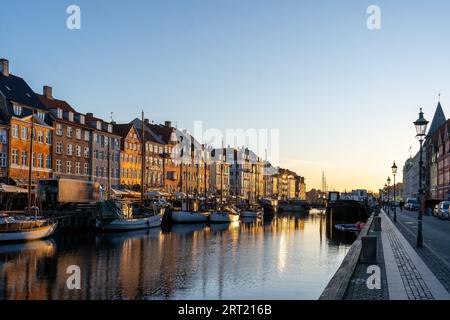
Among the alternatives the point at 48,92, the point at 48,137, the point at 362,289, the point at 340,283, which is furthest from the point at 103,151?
the point at 362,289

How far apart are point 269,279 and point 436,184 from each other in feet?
364

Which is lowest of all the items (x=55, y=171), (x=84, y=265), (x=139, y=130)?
(x=84, y=265)

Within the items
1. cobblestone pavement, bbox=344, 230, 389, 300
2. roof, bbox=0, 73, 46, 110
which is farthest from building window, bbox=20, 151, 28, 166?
cobblestone pavement, bbox=344, 230, 389, 300

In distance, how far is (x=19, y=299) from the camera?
2102 cm

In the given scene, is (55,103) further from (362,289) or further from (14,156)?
(362,289)

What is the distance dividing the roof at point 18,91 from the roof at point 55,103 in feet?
13.1

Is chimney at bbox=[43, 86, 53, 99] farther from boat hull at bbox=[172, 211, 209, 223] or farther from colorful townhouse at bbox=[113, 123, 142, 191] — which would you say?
boat hull at bbox=[172, 211, 209, 223]

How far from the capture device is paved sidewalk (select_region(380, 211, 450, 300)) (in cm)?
1441

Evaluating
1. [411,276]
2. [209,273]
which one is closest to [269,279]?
[209,273]

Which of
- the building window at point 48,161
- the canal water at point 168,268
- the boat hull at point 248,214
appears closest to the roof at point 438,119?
the boat hull at point 248,214

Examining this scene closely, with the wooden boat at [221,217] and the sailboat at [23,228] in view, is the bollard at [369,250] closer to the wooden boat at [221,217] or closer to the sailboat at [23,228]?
the sailboat at [23,228]

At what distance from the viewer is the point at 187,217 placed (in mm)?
77500
